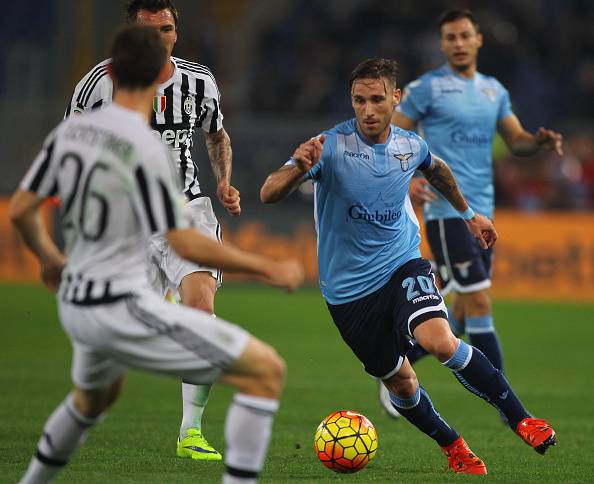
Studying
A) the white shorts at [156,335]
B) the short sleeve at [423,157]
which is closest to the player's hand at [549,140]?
the short sleeve at [423,157]

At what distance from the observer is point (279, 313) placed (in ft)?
52.8

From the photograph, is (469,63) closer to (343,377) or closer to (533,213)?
(343,377)

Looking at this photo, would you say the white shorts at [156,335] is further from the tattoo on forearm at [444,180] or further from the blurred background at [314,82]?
the blurred background at [314,82]

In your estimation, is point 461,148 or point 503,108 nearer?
point 461,148

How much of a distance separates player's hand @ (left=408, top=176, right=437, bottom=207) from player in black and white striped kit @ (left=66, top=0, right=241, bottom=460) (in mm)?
2002

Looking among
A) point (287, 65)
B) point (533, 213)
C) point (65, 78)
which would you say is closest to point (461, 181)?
point (533, 213)

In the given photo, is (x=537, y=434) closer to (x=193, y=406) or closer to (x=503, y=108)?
(x=193, y=406)

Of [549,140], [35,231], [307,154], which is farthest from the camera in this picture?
[549,140]

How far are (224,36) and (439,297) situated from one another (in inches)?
776

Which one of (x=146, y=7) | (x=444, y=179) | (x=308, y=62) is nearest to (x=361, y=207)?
(x=444, y=179)

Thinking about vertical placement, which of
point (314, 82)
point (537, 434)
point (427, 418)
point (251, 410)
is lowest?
point (314, 82)

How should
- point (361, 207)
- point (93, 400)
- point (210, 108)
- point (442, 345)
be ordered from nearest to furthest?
point (93, 400), point (442, 345), point (361, 207), point (210, 108)

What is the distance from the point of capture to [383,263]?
6.74 meters

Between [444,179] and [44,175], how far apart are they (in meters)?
2.95
